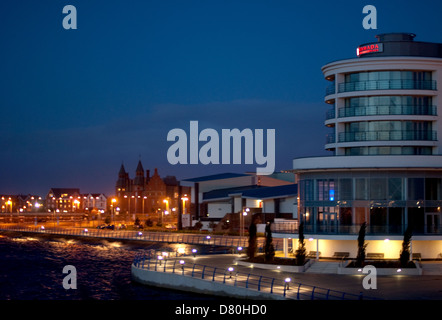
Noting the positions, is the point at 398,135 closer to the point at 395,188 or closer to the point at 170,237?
the point at 395,188

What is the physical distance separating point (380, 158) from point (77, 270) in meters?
29.4

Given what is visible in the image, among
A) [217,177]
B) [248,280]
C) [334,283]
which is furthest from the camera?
[217,177]

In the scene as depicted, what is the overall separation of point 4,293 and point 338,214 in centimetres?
Answer: 2796

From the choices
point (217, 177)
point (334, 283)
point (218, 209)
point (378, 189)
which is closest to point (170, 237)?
point (218, 209)

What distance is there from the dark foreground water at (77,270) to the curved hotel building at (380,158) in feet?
52.4

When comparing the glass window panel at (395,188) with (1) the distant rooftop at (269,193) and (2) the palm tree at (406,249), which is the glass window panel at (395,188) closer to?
(2) the palm tree at (406,249)

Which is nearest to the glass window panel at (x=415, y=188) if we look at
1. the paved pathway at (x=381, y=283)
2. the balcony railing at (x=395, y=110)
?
the paved pathway at (x=381, y=283)

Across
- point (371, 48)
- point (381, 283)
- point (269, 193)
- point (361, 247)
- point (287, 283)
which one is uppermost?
point (371, 48)

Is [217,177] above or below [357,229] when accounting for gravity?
above

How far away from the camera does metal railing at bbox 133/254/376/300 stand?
39116mm

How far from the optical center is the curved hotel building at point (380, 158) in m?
57.8

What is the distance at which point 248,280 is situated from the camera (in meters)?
44.5

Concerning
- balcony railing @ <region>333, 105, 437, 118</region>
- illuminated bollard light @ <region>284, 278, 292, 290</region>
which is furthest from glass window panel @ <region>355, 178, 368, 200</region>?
illuminated bollard light @ <region>284, 278, 292, 290</region>

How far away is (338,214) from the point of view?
58.8 metres
